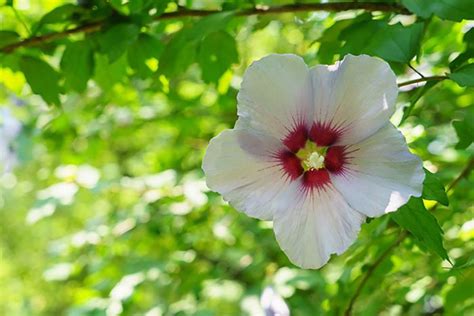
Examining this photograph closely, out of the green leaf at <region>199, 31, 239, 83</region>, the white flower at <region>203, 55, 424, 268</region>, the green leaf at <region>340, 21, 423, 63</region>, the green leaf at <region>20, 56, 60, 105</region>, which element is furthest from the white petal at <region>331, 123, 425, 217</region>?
the green leaf at <region>20, 56, 60, 105</region>

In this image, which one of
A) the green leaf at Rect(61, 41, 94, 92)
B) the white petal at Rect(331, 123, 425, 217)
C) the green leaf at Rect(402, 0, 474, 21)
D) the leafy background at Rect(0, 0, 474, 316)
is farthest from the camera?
the green leaf at Rect(61, 41, 94, 92)

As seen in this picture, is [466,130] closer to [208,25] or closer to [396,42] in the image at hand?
[396,42]

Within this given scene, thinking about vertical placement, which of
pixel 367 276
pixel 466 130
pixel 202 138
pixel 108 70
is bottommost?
pixel 202 138

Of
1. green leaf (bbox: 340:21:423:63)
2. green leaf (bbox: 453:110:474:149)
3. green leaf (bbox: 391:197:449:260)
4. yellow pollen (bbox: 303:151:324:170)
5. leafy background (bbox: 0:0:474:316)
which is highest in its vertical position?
green leaf (bbox: 340:21:423:63)

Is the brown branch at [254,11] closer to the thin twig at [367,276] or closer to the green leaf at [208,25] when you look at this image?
the green leaf at [208,25]

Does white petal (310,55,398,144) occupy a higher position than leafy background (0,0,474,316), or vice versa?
white petal (310,55,398,144)

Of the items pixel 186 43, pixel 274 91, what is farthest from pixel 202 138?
pixel 274 91

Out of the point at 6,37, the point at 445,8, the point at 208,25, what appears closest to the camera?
the point at 445,8

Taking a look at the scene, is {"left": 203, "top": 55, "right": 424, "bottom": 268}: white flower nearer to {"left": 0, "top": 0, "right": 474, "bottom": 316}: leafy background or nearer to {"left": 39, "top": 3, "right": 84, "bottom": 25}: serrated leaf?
{"left": 0, "top": 0, "right": 474, "bottom": 316}: leafy background
